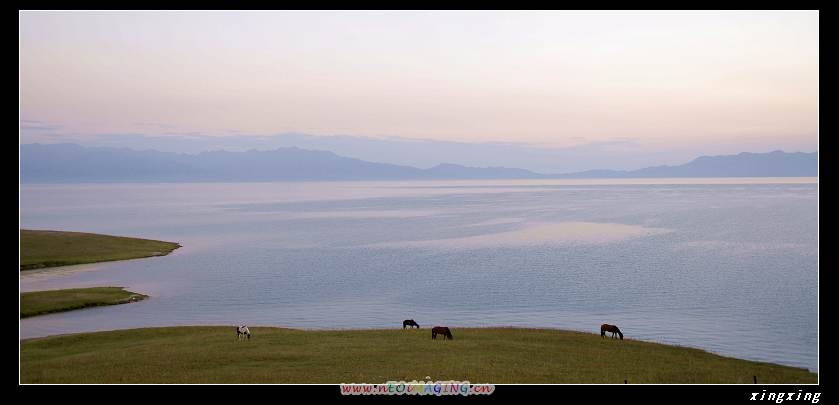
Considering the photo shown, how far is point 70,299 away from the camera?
5972cm

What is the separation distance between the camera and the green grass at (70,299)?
55594 mm

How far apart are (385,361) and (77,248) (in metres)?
86.1

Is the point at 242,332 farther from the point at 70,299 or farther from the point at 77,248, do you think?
the point at 77,248

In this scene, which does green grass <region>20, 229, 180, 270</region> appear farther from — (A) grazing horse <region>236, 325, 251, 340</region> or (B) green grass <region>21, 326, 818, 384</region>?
(A) grazing horse <region>236, 325, 251, 340</region>

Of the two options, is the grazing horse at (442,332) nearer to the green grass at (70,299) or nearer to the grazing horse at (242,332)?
the grazing horse at (242,332)

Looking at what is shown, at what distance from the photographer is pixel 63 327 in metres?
49.5

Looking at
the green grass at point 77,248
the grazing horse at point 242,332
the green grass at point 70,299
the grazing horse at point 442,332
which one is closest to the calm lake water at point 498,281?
the green grass at point 70,299

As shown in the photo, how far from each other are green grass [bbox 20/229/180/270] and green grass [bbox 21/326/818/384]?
54.5m

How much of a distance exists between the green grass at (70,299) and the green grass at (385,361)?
60.9 feet

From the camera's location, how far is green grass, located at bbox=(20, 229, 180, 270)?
86.3m

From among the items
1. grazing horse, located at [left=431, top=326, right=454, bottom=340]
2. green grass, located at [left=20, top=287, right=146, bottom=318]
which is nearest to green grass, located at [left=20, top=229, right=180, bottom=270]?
green grass, located at [left=20, top=287, right=146, bottom=318]

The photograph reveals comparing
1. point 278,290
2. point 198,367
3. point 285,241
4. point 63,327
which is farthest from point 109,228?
point 198,367

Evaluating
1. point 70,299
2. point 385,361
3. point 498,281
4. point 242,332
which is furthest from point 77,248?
point 385,361
